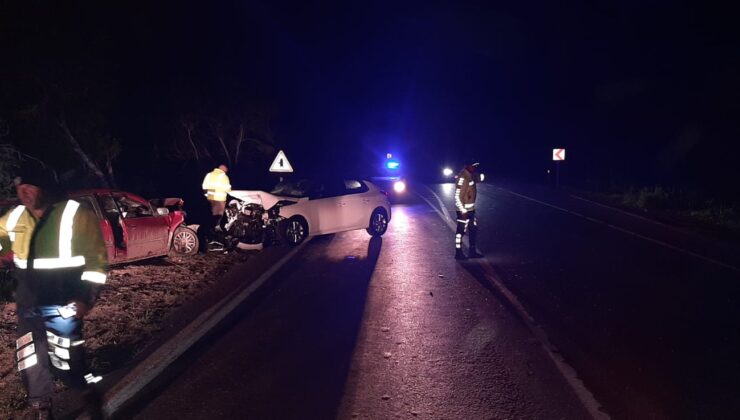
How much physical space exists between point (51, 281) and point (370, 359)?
2.84m

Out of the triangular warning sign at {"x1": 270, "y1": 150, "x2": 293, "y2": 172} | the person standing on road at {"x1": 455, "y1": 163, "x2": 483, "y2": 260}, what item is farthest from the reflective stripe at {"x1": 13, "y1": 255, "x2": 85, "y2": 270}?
the triangular warning sign at {"x1": 270, "y1": 150, "x2": 293, "y2": 172}

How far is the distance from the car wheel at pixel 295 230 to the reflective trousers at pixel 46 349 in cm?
673

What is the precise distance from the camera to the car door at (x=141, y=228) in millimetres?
8414

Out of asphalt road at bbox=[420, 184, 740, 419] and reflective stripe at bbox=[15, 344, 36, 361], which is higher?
reflective stripe at bbox=[15, 344, 36, 361]

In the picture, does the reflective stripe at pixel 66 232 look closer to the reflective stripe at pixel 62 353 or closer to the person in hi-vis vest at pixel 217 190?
the reflective stripe at pixel 62 353

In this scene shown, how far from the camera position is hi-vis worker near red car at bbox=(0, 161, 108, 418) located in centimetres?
383

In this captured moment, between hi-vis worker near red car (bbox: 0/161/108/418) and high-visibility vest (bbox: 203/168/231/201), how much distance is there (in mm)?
6832

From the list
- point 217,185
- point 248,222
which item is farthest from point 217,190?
point 248,222

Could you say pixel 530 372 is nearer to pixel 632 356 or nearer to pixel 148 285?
pixel 632 356

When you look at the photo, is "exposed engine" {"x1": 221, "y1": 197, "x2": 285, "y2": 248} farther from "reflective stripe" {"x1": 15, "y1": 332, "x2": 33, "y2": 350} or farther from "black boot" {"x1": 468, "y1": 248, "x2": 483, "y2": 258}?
"reflective stripe" {"x1": 15, "y1": 332, "x2": 33, "y2": 350}

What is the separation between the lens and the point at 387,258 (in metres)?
9.82

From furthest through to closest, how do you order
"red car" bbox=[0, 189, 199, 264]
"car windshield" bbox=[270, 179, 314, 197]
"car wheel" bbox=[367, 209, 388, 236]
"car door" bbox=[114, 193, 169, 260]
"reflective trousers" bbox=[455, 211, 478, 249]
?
"car wheel" bbox=[367, 209, 388, 236] < "car windshield" bbox=[270, 179, 314, 197] < "reflective trousers" bbox=[455, 211, 478, 249] < "car door" bbox=[114, 193, 169, 260] < "red car" bbox=[0, 189, 199, 264]

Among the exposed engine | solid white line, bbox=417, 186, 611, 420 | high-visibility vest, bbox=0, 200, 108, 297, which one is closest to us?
high-visibility vest, bbox=0, 200, 108, 297

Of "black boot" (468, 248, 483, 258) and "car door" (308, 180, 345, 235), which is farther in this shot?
"car door" (308, 180, 345, 235)
